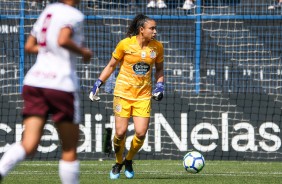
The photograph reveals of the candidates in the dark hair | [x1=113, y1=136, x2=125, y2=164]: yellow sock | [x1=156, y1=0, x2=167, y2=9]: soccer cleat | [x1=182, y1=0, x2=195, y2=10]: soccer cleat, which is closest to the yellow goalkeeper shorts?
[x1=113, y1=136, x2=125, y2=164]: yellow sock

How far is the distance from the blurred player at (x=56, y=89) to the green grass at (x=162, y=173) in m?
3.53

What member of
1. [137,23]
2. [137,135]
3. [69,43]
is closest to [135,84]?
[137,135]

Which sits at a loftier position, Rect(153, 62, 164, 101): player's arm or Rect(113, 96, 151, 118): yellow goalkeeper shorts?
Rect(153, 62, 164, 101): player's arm

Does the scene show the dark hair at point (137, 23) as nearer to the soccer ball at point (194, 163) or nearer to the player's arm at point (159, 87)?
the player's arm at point (159, 87)

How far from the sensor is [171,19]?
56.3ft

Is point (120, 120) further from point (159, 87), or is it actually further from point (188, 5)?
point (188, 5)

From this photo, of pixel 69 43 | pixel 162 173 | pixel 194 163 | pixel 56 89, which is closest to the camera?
pixel 69 43

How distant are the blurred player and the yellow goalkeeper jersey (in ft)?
14.8

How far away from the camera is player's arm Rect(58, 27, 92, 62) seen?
6906mm

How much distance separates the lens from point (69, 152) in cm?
708

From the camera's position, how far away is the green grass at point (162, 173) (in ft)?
36.0

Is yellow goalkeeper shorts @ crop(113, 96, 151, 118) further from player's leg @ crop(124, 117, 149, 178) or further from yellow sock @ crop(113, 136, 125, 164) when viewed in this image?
yellow sock @ crop(113, 136, 125, 164)

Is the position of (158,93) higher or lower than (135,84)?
lower

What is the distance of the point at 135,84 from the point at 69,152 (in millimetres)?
4605
